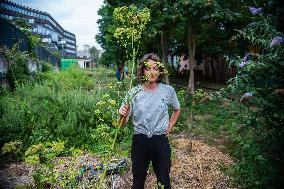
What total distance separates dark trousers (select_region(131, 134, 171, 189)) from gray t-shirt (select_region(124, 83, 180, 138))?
69 mm

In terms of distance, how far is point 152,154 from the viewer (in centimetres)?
336

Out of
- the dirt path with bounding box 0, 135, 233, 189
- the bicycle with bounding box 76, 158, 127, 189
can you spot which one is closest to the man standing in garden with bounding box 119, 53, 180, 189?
the bicycle with bounding box 76, 158, 127, 189

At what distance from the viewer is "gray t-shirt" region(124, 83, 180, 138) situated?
3305 millimetres

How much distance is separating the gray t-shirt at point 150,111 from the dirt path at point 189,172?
69.5 inches

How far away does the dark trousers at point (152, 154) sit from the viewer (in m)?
3.31

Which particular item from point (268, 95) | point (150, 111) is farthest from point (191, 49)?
point (150, 111)

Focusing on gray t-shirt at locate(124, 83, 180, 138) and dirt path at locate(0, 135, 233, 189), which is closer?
gray t-shirt at locate(124, 83, 180, 138)

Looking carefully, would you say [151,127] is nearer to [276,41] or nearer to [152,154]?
[152,154]

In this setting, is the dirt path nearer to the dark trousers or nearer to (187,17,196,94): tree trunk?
the dark trousers

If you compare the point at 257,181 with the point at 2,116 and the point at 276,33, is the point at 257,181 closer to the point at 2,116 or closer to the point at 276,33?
the point at 276,33

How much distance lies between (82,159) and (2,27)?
8.21 meters

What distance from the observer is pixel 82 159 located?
579 cm

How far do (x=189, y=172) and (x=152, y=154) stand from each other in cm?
212

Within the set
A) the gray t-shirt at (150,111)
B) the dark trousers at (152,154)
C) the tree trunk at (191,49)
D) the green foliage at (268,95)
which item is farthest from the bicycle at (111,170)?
the tree trunk at (191,49)
